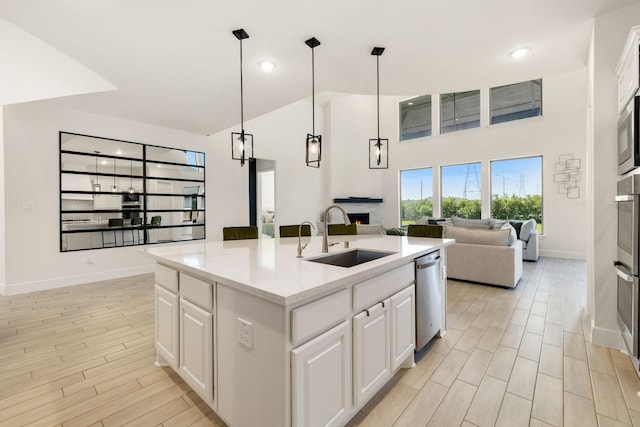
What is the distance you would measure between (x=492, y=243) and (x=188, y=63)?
15.0 feet

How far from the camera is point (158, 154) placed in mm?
5297

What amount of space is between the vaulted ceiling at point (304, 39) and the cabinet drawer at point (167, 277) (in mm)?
2006

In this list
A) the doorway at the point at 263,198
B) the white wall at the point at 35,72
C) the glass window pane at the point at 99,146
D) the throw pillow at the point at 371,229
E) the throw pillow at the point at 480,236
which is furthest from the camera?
the doorway at the point at 263,198

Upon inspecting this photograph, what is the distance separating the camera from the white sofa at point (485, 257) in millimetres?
3924

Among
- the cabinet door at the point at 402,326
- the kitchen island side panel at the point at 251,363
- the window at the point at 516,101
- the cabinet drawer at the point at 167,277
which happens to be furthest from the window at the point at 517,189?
the cabinet drawer at the point at 167,277

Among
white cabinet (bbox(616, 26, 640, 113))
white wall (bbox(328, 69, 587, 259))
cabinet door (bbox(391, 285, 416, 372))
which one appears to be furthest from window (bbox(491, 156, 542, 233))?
cabinet door (bbox(391, 285, 416, 372))

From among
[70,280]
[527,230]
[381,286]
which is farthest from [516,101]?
[70,280]

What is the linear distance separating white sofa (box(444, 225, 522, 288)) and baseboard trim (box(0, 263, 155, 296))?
5318 millimetres

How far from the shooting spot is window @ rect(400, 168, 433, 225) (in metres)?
8.16

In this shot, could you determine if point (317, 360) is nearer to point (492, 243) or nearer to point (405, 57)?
point (405, 57)

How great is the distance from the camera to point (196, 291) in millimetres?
1620

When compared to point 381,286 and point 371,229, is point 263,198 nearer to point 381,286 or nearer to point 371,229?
point 371,229

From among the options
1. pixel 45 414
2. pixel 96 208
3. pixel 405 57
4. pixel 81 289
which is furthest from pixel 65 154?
pixel 405 57

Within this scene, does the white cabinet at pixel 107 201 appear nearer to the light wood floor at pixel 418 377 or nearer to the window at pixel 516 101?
the light wood floor at pixel 418 377
